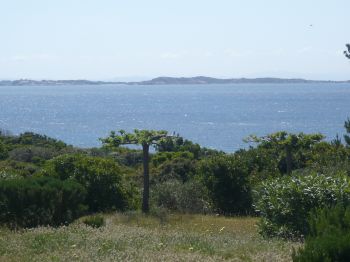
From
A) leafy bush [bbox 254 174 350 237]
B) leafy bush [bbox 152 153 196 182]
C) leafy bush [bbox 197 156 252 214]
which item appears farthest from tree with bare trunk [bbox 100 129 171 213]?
leafy bush [bbox 152 153 196 182]

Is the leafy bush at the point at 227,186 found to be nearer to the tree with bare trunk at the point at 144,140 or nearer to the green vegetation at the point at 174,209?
the green vegetation at the point at 174,209

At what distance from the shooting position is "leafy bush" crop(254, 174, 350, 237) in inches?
429

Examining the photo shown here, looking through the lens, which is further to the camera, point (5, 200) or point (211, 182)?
point (211, 182)

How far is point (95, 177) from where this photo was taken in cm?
1590

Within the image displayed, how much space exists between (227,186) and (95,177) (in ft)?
13.5

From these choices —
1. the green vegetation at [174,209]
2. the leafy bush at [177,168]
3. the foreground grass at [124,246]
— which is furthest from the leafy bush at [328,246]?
the leafy bush at [177,168]

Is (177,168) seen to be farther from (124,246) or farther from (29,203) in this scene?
(124,246)

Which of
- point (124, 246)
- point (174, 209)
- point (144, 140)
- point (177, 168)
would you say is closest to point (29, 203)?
point (124, 246)

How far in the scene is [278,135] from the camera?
19266 mm

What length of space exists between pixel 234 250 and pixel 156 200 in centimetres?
964

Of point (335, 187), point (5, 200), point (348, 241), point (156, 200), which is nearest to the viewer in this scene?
point (348, 241)

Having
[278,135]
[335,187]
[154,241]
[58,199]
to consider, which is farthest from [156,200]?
[154,241]

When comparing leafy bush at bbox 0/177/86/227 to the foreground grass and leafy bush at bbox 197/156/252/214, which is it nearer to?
the foreground grass

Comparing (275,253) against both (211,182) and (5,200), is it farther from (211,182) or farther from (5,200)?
(211,182)
